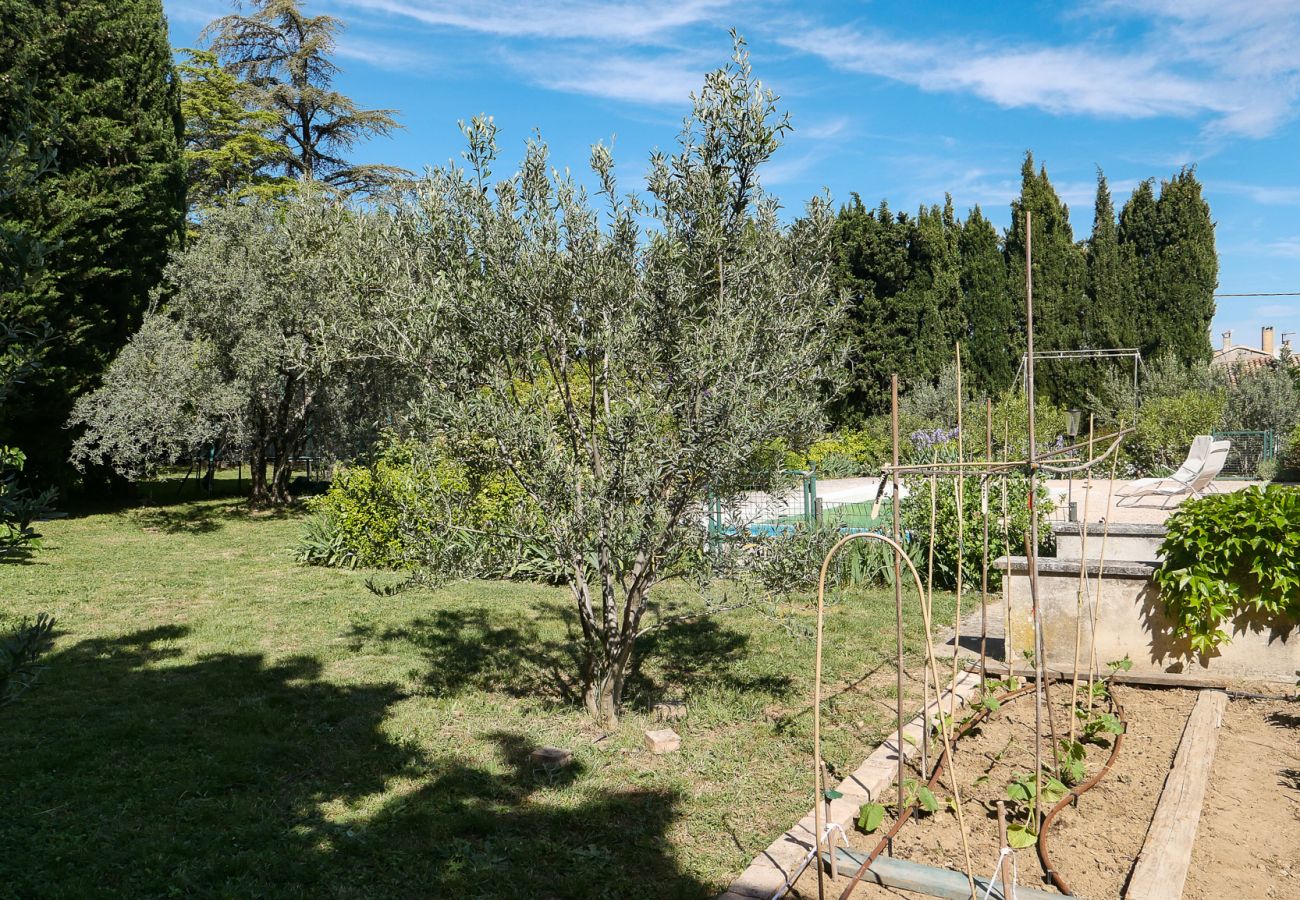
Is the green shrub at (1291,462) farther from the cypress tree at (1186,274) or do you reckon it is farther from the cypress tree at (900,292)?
the cypress tree at (900,292)

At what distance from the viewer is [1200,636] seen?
5848mm

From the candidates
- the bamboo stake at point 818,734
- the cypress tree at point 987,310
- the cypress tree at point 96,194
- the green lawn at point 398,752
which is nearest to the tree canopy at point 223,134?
the cypress tree at point 96,194

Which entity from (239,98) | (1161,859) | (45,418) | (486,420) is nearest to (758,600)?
(486,420)

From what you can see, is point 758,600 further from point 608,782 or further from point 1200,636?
point 1200,636

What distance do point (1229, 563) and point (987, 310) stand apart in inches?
968

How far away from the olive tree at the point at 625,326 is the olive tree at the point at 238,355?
882 cm

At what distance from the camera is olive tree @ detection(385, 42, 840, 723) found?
Answer: 4578 millimetres

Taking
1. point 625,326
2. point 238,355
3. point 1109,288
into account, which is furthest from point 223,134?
point 1109,288

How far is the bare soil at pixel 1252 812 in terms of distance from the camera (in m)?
3.36

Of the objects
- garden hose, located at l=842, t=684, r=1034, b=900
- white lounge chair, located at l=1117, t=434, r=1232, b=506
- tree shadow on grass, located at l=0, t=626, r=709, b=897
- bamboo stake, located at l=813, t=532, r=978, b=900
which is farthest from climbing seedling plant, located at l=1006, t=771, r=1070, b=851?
white lounge chair, located at l=1117, t=434, r=1232, b=506

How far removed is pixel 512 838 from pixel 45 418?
15.7 meters

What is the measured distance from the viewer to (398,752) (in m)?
4.91

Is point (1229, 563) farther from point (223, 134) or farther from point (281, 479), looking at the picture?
point (223, 134)

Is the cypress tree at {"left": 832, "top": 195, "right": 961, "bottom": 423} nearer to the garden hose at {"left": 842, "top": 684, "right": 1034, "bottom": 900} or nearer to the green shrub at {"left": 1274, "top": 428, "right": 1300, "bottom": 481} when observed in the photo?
the green shrub at {"left": 1274, "top": 428, "right": 1300, "bottom": 481}
